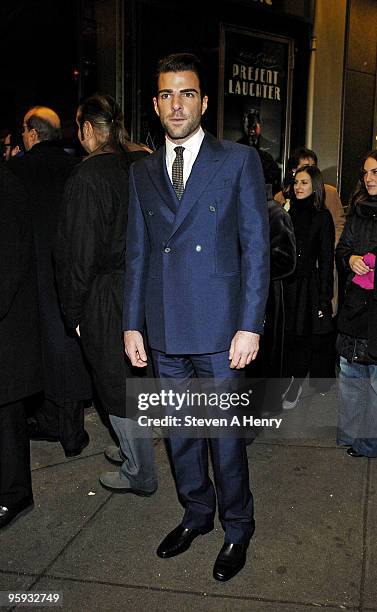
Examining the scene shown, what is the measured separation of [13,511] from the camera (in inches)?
147

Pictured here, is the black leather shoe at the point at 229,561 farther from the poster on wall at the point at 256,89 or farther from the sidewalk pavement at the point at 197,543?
the poster on wall at the point at 256,89

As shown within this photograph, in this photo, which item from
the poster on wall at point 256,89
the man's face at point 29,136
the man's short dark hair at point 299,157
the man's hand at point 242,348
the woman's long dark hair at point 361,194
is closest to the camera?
the man's hand at point 242,348

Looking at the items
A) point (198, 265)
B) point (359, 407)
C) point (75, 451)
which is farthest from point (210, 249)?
point (75, 451)

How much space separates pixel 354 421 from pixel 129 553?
192cm

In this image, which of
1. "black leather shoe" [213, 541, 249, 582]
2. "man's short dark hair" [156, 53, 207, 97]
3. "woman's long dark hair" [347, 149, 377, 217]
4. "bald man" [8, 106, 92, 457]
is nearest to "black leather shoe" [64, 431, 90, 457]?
"bald man" [8, 106, 92, 457]

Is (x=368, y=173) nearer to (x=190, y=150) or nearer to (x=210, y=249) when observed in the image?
(x=190, y=150)

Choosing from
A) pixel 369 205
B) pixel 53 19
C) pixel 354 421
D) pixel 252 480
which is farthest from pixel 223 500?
pixel 53 19

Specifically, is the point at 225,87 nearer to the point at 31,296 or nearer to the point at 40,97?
the point at 40,97

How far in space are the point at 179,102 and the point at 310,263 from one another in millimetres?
2489

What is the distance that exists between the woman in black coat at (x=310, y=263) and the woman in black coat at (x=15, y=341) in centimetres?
227

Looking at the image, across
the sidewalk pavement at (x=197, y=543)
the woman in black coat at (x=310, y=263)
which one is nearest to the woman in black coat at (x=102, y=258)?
the sidewalk pavement at (x=197, y=543)

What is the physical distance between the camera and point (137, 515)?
3.82 m

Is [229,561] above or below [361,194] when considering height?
below

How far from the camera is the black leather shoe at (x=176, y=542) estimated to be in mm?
3385
